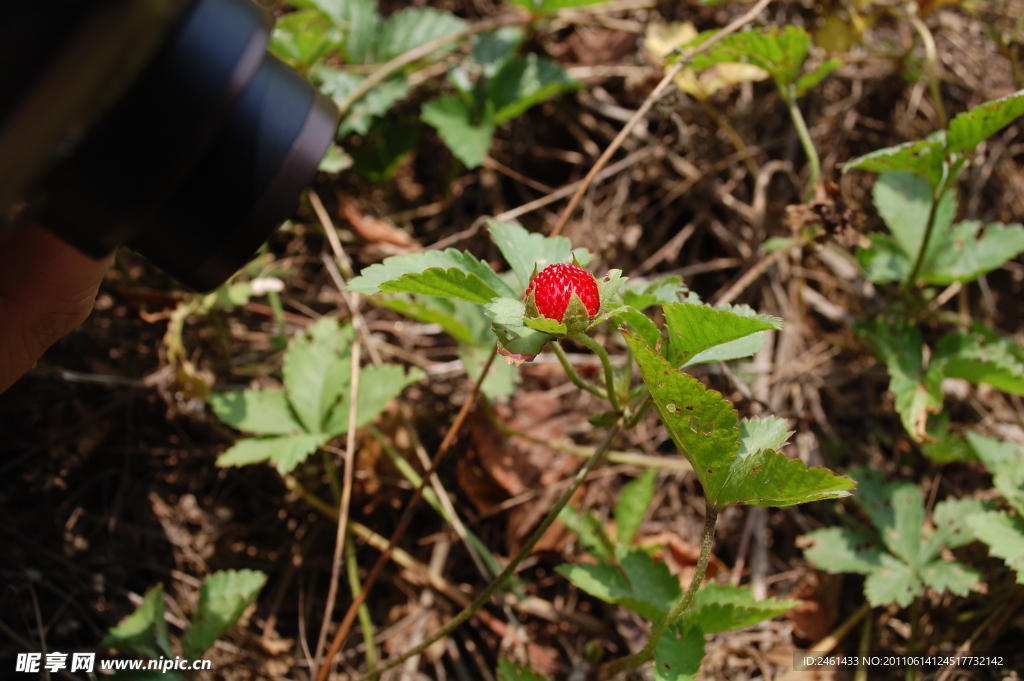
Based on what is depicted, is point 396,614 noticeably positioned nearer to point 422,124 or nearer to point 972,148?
point 422,124

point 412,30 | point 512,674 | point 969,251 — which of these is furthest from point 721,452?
point 412,30

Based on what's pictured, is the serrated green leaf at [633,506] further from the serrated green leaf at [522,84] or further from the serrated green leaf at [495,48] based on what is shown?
the serrated green leaf at [495,48]

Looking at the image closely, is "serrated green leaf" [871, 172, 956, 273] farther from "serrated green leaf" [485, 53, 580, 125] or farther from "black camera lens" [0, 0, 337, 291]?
"black camera lens" [0, 0, 337, 291]

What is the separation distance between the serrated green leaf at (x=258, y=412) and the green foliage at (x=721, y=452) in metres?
0.89

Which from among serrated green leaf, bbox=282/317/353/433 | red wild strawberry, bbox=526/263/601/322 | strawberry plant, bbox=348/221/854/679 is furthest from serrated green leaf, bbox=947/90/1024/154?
serrated green leaf, bbox=282/317/353/433

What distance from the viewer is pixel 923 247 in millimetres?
1517

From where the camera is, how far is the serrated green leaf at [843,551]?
4.66 feet

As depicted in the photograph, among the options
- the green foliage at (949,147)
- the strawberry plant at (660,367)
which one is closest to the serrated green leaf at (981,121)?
the green foliage at (949,147)

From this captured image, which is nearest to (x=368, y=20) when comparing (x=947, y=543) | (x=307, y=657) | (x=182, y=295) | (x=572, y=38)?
(x=572, y=38)

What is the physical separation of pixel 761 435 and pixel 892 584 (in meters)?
0.67

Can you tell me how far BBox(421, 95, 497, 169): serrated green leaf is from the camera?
1.87 metres

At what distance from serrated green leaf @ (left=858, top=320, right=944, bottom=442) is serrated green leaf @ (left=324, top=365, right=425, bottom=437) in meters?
1.00

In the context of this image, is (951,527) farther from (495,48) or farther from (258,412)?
(495,48)

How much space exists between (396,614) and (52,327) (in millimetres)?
947
